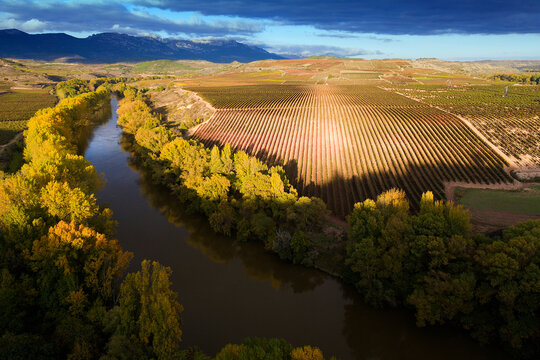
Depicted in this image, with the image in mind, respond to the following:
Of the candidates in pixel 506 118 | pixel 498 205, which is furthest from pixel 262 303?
pixel 506 118

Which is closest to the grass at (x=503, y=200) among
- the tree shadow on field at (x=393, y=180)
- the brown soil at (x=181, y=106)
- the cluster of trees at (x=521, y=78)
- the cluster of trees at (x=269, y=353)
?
the tree shadow on field at (x=393, y=180)

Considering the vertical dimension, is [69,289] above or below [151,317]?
below

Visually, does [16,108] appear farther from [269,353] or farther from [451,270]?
[451,270]

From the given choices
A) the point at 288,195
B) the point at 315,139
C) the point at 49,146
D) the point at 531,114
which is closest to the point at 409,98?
the point at 531,114

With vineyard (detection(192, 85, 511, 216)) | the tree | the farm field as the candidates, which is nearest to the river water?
the tree

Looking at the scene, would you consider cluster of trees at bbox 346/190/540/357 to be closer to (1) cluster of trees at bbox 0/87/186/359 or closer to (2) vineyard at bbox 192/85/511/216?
(2) vineyard at bbox 192/85/511/216

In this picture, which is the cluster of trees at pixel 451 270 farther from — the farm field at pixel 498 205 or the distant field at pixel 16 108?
the distant field at pixel 16 108
